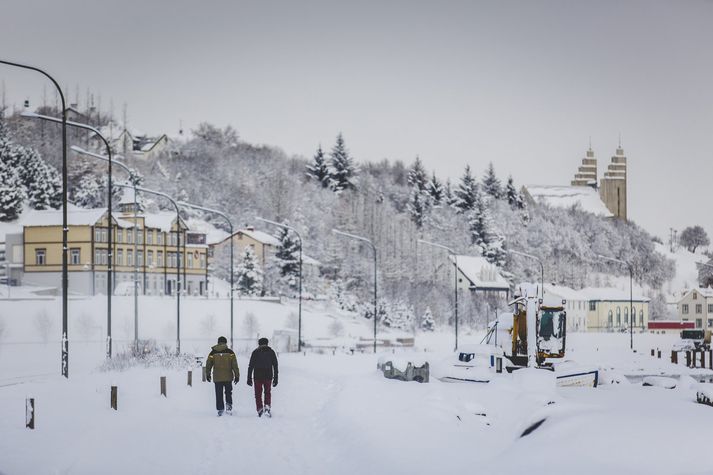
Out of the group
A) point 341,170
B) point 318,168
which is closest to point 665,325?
point 341,170

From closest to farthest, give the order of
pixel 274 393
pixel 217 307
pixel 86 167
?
1. pixel 274 393
2. pixel 217 307
3. pixel 86 167

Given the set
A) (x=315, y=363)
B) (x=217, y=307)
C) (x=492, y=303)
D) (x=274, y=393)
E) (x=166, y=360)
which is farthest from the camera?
(x=492, y=303)

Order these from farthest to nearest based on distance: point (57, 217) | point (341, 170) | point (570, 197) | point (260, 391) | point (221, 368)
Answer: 1. point (341, 170)
2. point (570, 197)
3. point (57, 217)
4. point (260, 391)
5. point (221, 368)

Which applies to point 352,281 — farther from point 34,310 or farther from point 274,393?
point 274,393

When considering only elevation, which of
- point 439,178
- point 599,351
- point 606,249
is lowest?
point 599,351

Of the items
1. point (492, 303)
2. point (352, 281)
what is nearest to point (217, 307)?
point (352, 281)

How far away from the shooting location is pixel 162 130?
5335 inches

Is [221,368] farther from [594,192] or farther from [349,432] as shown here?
[594,192]

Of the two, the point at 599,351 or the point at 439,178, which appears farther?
the point at 439,178

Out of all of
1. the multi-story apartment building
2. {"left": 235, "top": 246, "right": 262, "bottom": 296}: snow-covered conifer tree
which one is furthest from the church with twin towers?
{"left": 235, "top": 246, "right": 262, "bottom": 296}: snow-covered conifer tree

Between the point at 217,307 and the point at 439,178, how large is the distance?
5804cm

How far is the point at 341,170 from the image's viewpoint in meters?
128

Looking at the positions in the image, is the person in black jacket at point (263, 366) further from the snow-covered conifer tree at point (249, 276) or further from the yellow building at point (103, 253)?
the snow-covered conifer tree at point (249, 276)

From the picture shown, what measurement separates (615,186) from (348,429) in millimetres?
94432
